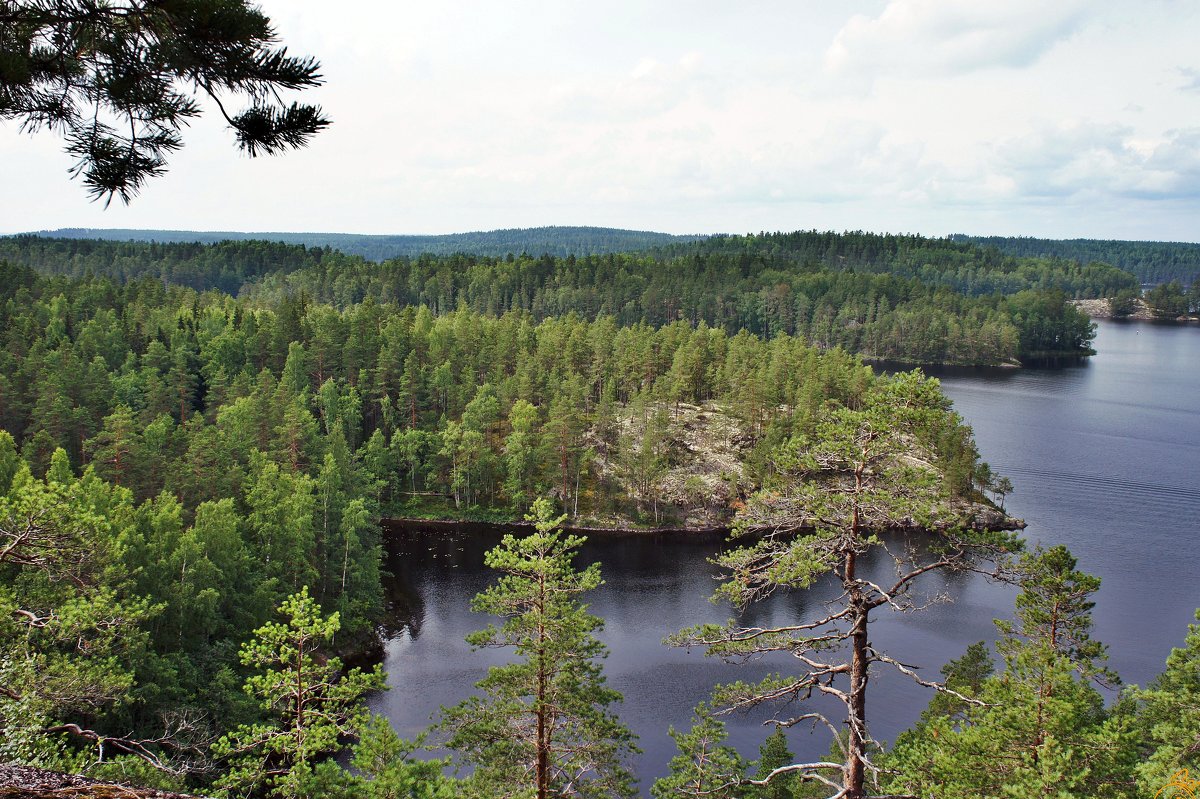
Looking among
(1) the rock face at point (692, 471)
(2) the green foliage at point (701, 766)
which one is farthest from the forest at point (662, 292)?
(2) the green foliage at point (701, 766)

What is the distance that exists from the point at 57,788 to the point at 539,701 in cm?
1071

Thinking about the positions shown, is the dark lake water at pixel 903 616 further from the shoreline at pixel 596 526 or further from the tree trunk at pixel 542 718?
the tree trunk at pixel 542 718

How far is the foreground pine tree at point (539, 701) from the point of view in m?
15.5

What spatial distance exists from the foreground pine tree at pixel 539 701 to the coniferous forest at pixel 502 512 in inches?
3.2

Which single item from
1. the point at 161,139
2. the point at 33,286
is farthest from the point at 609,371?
the point at 161,139

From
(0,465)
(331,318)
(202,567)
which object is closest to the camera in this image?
(202,567)

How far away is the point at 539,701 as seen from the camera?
50.8ft

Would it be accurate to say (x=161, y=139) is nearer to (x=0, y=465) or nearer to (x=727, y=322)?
(x=0, y=465)

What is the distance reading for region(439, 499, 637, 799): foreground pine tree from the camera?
1553 centimetres

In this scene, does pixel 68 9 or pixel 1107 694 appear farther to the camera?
pixel 1107 694

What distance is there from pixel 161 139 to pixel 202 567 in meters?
24.0

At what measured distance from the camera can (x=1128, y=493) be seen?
58406mm

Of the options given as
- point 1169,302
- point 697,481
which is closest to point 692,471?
point 697,481

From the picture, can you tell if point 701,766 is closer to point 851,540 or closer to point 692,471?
point 851,540
